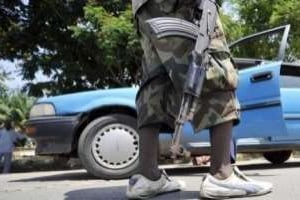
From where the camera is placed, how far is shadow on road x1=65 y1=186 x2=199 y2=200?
3936 mm

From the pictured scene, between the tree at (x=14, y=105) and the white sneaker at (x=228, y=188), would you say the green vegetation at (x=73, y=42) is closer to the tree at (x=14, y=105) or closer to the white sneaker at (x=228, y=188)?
the white sneaker at (x=228, y=188)

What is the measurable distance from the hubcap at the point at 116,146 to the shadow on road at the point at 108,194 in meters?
2.23

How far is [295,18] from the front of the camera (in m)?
18.2

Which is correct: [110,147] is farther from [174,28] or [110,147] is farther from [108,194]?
[174,28]

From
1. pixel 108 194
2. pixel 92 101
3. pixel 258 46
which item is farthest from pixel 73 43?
pixel 108 194

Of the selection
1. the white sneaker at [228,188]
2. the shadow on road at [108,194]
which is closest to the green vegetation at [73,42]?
the shadow on road at [108,194]

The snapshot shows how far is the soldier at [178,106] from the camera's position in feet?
12.5

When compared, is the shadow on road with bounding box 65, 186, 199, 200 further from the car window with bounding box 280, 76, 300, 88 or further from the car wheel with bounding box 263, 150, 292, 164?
the car wheel with bounding box 263, 150, 292, 164

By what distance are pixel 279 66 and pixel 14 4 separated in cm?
1029

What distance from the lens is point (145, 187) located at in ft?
12.8

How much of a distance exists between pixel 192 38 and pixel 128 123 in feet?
10.5

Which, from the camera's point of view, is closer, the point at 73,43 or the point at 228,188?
the point at 228,188

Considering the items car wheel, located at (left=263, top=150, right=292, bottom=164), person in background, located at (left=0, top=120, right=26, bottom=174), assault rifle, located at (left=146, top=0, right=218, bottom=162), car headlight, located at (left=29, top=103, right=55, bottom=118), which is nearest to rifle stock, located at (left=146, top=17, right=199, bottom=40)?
assault rifle, located at (left=146, top=0, right=218, bottom=162)

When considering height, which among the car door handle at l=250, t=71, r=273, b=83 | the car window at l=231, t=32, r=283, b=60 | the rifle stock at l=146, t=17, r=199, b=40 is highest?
the car window at l=231, t=32, r=283, b=60
